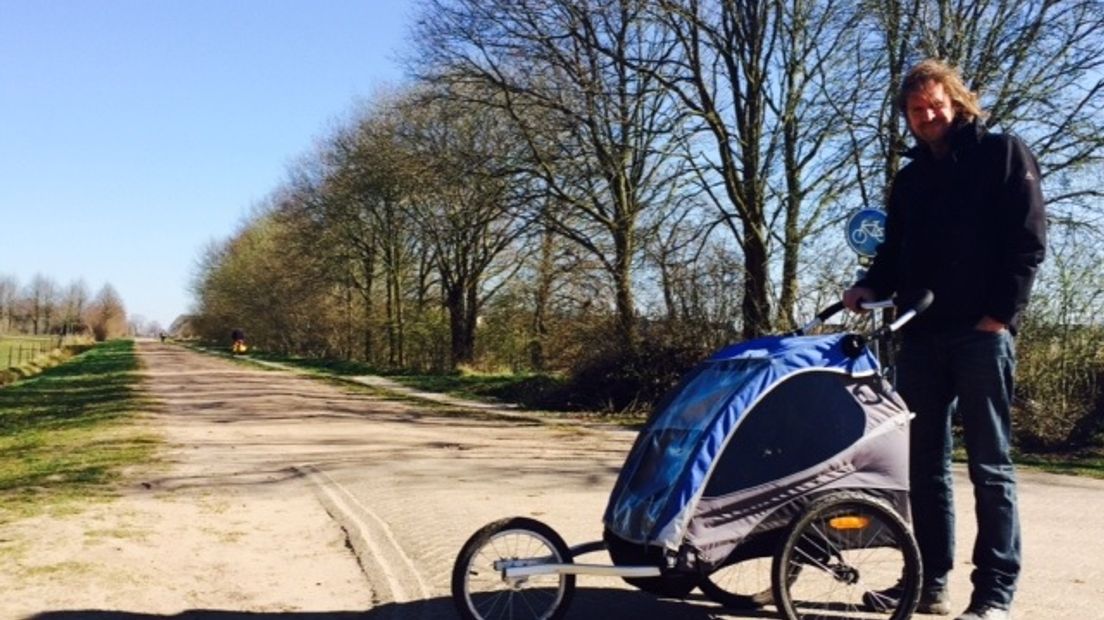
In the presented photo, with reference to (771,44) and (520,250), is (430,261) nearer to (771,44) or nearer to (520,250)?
(520,250)

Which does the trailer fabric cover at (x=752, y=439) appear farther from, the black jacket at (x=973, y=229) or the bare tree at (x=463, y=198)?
the bare tree at (x=463, y=198)

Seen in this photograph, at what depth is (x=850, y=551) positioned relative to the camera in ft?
13.4

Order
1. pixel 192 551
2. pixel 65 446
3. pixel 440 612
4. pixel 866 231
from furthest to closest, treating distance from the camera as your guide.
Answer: pixel 65 446 → pixel 866 231 → pixel 192 551 → pixel 440 612

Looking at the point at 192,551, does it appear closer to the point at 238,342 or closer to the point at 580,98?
the point at 580,98

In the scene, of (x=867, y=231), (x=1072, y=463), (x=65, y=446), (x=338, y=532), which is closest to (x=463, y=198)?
(x=65, y=446)

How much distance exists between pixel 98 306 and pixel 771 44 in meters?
137

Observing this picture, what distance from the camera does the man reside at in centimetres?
413

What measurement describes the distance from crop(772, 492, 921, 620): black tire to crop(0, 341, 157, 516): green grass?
223 inches

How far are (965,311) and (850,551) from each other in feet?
3.66

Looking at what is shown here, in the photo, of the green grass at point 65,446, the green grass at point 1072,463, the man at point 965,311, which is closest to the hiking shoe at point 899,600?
the man at point 965,311

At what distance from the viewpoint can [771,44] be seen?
19953 millimetres

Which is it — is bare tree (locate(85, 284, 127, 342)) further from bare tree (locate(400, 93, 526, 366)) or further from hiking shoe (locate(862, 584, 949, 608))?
hiking shoe (locate(862, 584, 949, 608))

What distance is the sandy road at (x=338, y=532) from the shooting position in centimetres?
492

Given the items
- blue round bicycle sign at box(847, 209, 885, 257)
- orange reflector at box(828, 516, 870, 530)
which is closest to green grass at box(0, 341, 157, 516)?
orange reflector at box(828, 516, 870, 530)
